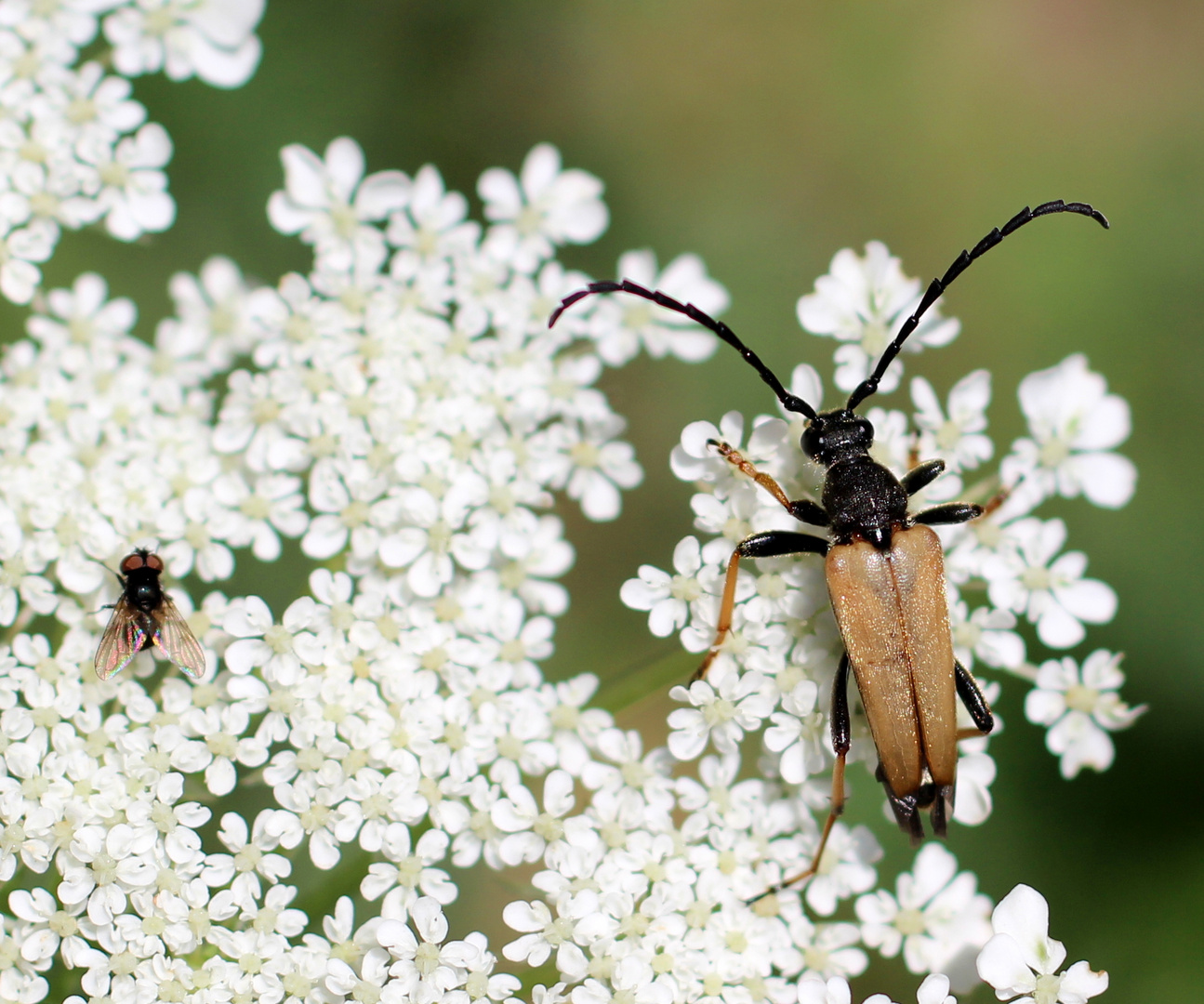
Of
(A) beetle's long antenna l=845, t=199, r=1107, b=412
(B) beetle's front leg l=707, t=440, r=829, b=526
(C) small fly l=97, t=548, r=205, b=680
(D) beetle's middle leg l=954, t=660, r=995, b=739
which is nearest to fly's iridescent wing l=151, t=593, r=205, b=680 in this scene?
(C) small fly l=97, t=548, r=205, b=680

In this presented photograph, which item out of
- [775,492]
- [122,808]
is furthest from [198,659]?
[775,492]

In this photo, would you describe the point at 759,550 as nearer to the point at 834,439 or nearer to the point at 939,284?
the point at 834,439

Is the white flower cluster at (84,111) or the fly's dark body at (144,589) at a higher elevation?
the white flower cluster at (84,111)

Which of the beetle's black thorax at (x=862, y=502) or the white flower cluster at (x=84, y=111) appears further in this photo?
the white flower cluster at (x=84, y=111)

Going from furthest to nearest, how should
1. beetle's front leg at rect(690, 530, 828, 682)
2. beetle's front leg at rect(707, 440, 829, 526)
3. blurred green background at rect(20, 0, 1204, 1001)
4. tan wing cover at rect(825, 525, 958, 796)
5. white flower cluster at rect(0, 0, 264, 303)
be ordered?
blurred green background at rect(20, 0, 1204, 1001) < white flower cluster at rect(0, 0, 264, 303) < beetle's front leg at rect(707, 440, 829, 526) < beetle's front leg at rect(690, 530, 828, 682) < tan wing cover at rect(825, 525, 958, 796)

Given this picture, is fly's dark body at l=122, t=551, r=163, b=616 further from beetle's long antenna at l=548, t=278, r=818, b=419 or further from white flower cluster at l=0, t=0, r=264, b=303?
beetle's long antenna at l=548, t=278, r=818, b=419

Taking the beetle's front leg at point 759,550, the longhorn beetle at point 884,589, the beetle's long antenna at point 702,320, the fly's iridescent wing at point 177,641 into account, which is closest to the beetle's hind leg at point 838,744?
the longhorn beetle at point 884,589

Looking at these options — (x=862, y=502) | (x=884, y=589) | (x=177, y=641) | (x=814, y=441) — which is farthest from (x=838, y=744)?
(x=177, y=641)

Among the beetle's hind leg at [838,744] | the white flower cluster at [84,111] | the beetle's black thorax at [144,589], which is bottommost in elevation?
the beetle's hind leg at [838,744]

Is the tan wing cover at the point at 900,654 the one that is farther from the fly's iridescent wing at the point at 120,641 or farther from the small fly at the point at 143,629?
the fly's iridescent wing at the point at 120,641
